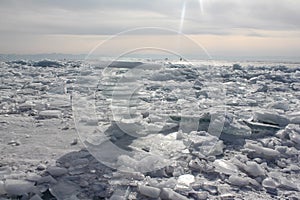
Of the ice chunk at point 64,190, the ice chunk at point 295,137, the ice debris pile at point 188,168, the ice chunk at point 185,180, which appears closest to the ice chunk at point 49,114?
the ice debris pile at point 188,168

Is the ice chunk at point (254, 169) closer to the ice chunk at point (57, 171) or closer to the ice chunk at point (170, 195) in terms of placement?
the ice chunk at point (170, 195)

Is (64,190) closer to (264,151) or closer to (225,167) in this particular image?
(225,167)

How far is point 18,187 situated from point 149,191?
892mm

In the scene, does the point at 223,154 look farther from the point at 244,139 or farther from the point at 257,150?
the point at 244,139

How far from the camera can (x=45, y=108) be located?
17.6 ft

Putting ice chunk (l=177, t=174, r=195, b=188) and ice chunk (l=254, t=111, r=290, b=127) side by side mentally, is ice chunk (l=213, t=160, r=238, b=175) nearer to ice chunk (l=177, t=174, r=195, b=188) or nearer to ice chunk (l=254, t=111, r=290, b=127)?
ice chunk (l=177, t=174, r=195, b=188)

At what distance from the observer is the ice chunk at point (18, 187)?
232 centimetres

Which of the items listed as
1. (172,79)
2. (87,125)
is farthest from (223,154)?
(172,79)

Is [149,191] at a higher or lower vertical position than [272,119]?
lower

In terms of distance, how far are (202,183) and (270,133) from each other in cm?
174

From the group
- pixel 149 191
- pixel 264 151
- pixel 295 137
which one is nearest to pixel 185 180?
pixel 149 191

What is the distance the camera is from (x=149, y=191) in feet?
7.83

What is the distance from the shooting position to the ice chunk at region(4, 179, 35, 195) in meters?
2.32

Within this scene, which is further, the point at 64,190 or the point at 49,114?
the point at 49,114
